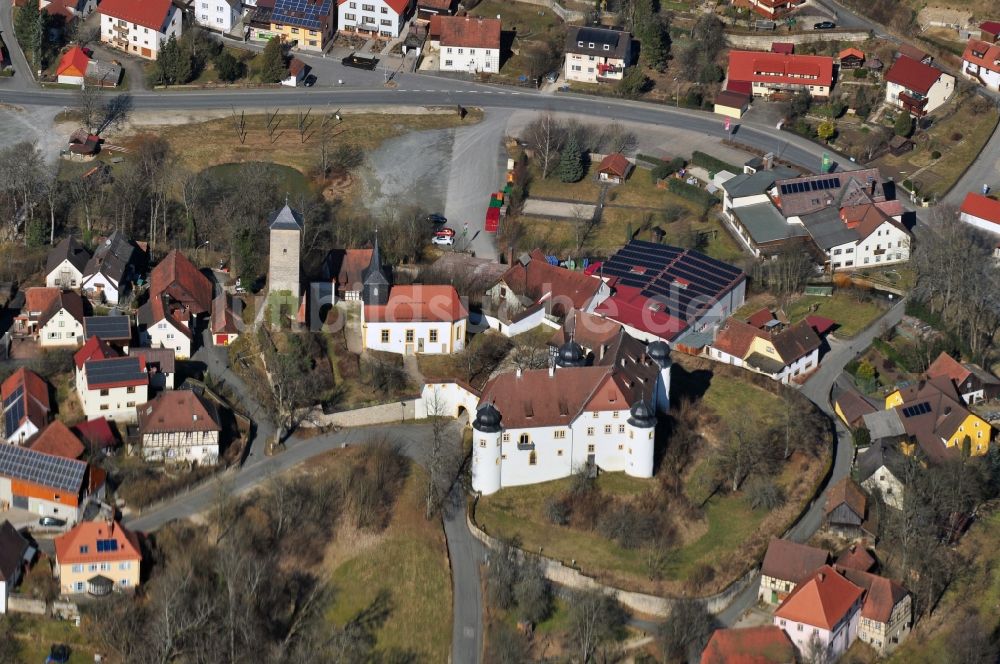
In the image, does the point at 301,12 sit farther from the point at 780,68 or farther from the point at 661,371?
the point at 661,371

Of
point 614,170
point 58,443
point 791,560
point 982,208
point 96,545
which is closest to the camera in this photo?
point 96,545

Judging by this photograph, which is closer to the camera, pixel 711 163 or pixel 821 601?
pixel 821 601

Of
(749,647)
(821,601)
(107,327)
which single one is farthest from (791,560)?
(107,327)

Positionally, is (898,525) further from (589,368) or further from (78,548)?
(78,548)

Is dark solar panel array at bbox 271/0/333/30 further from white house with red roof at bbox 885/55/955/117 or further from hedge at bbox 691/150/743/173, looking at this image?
white house with red roof at bbox 885/55/955/117

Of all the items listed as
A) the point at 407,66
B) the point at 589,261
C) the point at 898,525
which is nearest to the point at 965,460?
the point at 898,525

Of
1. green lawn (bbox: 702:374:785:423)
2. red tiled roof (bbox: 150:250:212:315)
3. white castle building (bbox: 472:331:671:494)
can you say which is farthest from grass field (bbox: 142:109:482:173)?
white castle building (bbox: 472:331:671:494)
